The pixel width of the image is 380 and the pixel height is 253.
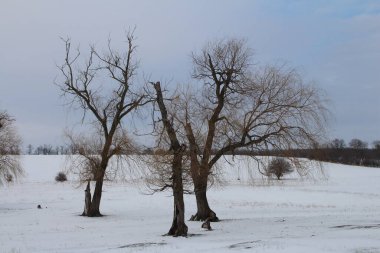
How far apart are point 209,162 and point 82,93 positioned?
36.1ft

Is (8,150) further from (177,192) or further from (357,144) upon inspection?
(357,144)

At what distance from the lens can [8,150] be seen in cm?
4103

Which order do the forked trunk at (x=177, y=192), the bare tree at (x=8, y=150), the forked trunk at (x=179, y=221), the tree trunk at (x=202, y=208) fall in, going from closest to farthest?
the forked trunk at (x=179, y=221) → the forked trunk at (x=177, y=192) → the tree trunk at (x=202, y=208) → the bare tree at (x=8, y=150)

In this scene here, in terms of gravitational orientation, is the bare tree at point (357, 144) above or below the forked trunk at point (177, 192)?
above

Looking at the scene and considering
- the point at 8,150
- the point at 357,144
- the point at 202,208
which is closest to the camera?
the point at 202,208

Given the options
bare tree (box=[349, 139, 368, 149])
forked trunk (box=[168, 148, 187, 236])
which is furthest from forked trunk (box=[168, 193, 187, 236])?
bare tree (box=[349, 139, 368, 149])

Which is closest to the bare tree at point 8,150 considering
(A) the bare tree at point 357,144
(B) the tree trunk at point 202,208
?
(B) the tree trunk at point 202,208

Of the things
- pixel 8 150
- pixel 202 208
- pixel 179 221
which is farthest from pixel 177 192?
pixel 8 150

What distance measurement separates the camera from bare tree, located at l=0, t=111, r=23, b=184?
131 ft

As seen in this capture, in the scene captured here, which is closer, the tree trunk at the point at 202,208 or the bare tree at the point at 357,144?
the tree trunk at the point at 202,208

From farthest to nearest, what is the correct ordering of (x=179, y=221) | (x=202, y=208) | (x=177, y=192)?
(x=202, y=208) < (x=177, y=192) < (x=179, y=221)

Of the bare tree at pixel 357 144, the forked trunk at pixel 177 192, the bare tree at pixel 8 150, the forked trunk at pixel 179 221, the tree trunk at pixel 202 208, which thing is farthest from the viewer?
the bare tree at pixel 357 144

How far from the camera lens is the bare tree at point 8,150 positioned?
131 feet

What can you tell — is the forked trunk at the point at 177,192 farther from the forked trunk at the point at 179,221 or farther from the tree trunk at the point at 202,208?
the tree trunk at the point at 202,208
